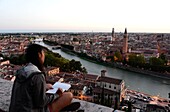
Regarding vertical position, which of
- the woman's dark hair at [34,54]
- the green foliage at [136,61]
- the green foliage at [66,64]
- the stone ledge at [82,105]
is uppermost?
the woman's dark hair at [34,54]

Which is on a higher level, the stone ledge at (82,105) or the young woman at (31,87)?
the young woman at (31,87)

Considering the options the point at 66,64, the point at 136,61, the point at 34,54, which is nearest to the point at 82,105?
the point at 34,54

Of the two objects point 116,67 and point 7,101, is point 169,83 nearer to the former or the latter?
point 116,67

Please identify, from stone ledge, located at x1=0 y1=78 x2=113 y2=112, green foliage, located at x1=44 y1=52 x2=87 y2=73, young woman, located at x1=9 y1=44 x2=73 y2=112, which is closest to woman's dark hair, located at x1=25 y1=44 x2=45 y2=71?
young woman, located at x1=9 y1=44 x2=73 y2=112

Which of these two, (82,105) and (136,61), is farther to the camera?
(136,61)

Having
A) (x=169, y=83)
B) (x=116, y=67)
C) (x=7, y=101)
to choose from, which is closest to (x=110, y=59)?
(x=116, y=67)

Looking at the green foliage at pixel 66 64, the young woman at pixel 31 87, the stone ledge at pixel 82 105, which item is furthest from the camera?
the green foliage at pixel 66 64

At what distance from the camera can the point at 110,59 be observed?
642 inches

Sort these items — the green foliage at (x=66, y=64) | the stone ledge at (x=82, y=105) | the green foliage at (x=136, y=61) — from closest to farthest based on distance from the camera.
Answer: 1. the stone ledge at (x=82, y=105)
2. the green foliage at (x=66, y=64)
3. the green foliage at (x=136, y=61)

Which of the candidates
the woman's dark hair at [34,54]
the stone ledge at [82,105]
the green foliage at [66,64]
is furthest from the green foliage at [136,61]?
the woman's dark hair at [34,54]

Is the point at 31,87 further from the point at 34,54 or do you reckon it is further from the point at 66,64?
the point at 66,64

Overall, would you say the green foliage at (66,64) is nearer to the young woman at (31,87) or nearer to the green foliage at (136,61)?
the green foliage at (136,61)

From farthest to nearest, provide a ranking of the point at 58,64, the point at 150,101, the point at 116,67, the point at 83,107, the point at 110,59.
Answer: the point at 110,59, the point at 116,67, the point at 58,64, the point at 150,101, the point at 83,107

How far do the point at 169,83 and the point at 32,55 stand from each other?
1014 centimetres
